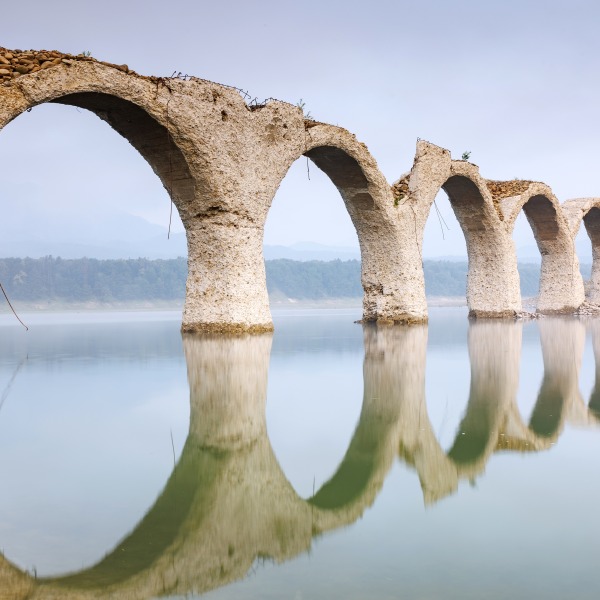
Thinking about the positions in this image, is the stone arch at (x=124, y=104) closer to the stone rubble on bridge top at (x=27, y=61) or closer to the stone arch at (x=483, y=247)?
the stone rubble on bridge top at (x=27, y=61)

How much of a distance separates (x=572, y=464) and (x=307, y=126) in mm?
10006

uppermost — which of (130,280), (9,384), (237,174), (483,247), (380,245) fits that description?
(237,174)

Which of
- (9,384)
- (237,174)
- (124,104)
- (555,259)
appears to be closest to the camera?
(9,384)

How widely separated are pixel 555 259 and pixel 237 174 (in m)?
14.2

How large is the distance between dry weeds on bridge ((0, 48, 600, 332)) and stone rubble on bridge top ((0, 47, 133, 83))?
1cm

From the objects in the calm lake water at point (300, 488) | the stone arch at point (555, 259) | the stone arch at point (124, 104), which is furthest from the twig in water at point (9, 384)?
the stone arch at point (555, 259)

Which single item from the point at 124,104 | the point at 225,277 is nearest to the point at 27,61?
the point at 124,104

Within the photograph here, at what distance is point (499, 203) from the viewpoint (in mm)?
18922

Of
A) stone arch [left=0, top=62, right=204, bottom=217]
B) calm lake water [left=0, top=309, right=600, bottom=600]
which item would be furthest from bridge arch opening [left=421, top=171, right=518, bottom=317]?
calm lake water [left=0, top=309, right=600, bottom=600]

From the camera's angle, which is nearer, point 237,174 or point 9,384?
point 9,384

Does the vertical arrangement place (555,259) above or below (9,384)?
above

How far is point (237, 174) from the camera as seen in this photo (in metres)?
11.1

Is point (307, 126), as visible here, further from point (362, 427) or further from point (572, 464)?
point (572, 464)

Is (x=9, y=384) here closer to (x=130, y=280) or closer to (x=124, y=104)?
(x=124, y=104)
